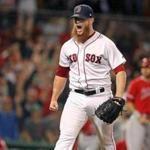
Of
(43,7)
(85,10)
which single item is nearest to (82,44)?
(85,10)

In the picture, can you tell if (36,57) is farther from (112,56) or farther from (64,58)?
(112,56)

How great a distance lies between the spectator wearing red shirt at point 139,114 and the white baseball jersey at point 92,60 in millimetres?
2854

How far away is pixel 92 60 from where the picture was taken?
939cm

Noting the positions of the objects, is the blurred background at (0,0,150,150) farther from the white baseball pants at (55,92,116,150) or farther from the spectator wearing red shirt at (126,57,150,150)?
the white baseball pants at (55,92,116,150)

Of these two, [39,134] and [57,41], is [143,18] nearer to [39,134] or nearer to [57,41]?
[57,41]

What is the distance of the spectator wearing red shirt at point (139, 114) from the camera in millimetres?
12302

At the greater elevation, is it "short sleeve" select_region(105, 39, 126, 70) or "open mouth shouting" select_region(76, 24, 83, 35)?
"open mouth shouting" select_region(76, 24, 83, 35)

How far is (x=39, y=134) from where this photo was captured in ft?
47.1

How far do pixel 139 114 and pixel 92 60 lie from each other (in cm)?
323

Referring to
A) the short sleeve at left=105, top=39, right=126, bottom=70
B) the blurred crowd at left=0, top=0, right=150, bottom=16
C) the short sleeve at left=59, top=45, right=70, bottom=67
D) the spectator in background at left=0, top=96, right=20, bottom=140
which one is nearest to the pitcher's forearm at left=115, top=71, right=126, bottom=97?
the short sleeve at left=105, top=39, right=126, bottom=70

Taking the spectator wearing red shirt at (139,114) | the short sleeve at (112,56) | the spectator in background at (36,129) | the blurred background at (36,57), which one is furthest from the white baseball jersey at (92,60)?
the spectator in background at (36,129)

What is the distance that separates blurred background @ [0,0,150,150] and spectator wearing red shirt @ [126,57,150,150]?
4.61 ft

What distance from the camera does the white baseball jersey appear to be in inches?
369

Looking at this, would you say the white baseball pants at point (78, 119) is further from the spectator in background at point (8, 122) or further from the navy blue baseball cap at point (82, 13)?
the spectator in background at point (8, 122)
